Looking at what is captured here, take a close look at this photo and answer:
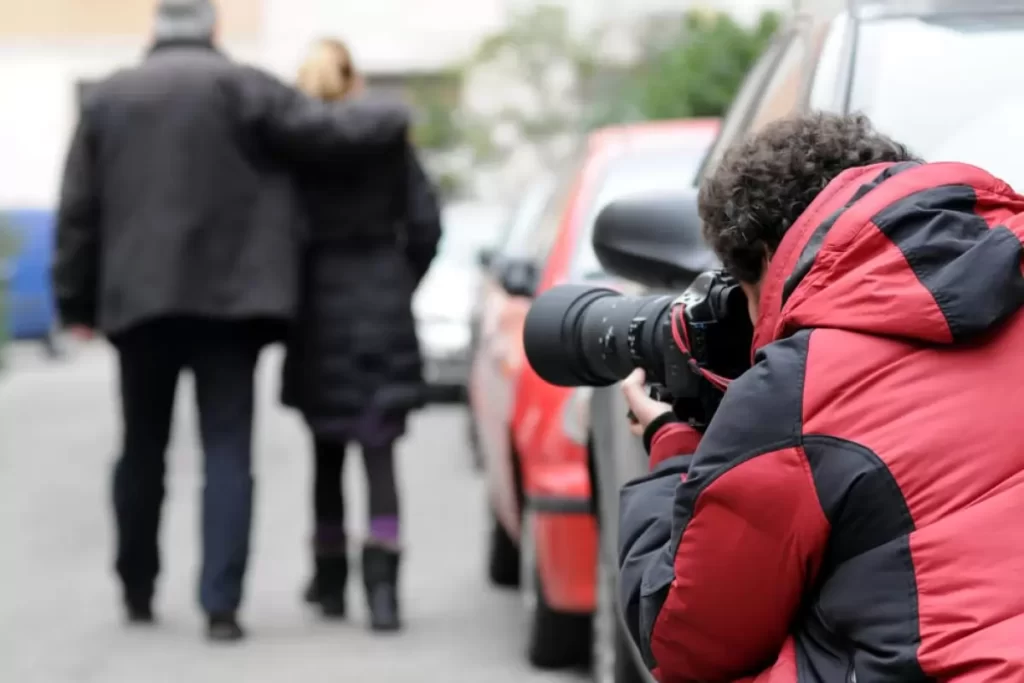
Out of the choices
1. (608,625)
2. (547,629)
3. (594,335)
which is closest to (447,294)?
(547,629)

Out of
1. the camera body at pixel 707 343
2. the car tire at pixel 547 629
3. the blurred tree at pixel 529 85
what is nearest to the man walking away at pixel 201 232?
the car tire at pixel 547 629

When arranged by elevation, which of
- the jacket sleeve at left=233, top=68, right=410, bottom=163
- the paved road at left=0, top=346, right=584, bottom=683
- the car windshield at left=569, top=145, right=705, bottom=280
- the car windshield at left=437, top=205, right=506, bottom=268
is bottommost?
the car windshield at left=437, top=205, right=506, bottom=268

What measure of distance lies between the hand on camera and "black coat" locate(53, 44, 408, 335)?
3252mm

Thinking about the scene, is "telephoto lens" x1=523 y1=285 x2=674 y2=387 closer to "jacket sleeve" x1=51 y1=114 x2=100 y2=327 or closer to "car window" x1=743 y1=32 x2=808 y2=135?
"car window" x1=743 y1=32 x2=808 y2=135

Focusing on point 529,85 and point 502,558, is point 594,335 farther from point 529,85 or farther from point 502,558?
point 529,85

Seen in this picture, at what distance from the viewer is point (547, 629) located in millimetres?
6020

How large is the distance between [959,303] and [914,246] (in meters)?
0.09

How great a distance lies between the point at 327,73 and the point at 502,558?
6.77 ft

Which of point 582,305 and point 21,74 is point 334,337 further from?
point 21,74

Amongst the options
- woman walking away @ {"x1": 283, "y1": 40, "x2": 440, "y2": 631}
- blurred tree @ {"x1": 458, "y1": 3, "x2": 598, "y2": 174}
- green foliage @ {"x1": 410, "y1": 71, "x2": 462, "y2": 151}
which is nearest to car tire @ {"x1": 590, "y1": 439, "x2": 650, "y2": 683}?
woman walking away @ {"x1": 283, "y1": 40, "x2": 440, "y2": 631}

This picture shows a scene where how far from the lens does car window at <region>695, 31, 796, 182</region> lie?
4.44m

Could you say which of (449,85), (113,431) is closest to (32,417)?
(113,431)

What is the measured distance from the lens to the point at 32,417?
1495 cm

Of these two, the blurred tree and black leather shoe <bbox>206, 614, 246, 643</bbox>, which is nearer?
black leather shoe <bbox>206, 614, 246, 643</bbox>
